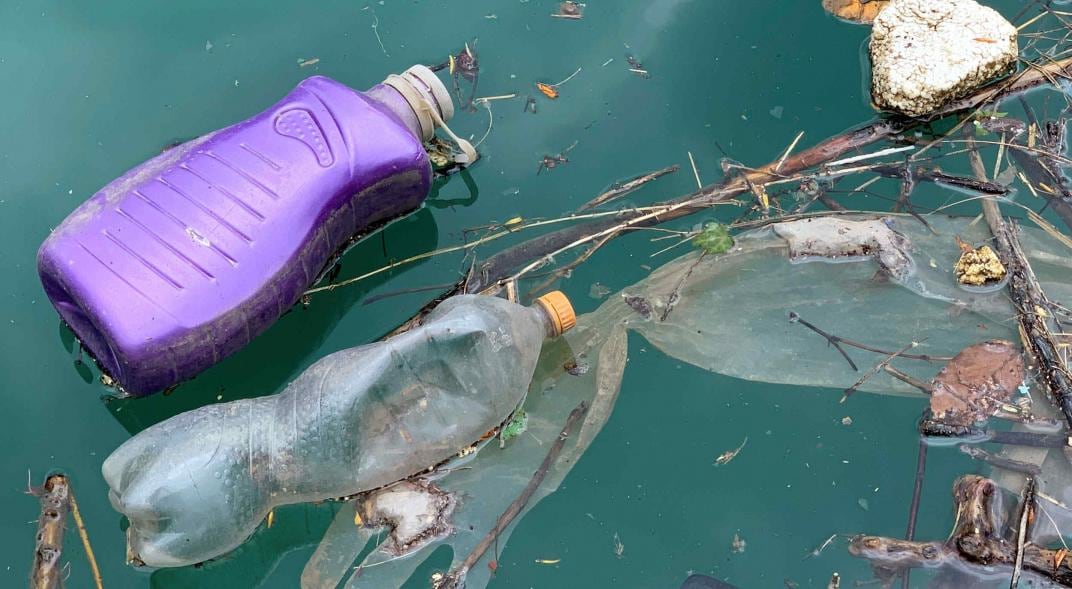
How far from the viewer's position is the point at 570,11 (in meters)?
2.34

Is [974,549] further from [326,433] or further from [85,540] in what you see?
[85,540]

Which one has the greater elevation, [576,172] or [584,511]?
[576,172]

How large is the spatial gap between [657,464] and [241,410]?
0.93 metres

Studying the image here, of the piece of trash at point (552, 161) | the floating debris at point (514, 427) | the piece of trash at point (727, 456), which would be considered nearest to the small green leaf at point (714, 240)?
the piece of trash at point (552, 161)

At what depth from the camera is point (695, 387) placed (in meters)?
2.02

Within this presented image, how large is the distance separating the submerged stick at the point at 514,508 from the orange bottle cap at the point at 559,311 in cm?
20

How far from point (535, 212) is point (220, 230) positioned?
761 mm

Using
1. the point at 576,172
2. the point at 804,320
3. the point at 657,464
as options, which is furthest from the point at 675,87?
the point at 657,464

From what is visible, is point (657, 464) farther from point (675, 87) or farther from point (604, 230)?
point (675, 87)

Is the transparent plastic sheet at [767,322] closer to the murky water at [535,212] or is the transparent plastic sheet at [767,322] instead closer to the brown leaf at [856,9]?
the murky water at [535,212]

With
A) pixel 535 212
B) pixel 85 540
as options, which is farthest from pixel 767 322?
pixel 85 540

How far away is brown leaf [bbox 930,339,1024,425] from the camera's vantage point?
6.51ft

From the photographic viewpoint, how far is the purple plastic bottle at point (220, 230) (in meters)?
1.72

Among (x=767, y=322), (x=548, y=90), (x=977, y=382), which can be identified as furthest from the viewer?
(x=548, y=90)
